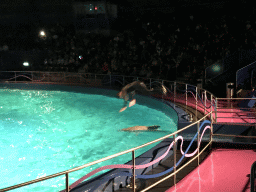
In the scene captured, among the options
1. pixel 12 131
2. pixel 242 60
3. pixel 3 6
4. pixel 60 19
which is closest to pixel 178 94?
pixel 242 60

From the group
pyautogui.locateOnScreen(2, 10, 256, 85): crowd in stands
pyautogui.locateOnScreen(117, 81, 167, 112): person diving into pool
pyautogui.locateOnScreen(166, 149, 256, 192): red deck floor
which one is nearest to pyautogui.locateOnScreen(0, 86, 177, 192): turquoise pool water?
pyautogui.locateOnScreen(117, 81, 167, 112): person diving into pool

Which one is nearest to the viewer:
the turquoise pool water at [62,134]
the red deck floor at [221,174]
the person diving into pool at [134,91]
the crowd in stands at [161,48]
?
the red deck floor at [221,174]

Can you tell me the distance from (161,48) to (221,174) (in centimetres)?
1276

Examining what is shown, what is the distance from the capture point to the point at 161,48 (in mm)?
16891

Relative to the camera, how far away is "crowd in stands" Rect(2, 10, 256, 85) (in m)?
14.8

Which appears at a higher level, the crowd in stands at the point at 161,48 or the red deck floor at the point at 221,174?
the crowd in stands at the point at 161,48

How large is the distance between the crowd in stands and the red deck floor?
30.1 ft

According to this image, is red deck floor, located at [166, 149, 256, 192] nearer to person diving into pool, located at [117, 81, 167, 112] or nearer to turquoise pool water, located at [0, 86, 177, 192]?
turquoise pool water, located at [0, 86, 177, 192]

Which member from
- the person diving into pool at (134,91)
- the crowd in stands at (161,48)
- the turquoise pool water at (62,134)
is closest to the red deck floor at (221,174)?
the turquoise pool water at (62,134)

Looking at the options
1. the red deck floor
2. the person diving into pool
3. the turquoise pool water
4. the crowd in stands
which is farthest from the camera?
the crowd in stands

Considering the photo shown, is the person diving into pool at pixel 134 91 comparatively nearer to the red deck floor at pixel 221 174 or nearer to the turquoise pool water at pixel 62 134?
the turquoise pool water at pixel 62 134

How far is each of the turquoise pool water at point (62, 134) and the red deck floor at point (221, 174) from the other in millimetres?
2848

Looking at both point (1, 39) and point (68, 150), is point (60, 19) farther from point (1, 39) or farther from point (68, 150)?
point (68, 150)

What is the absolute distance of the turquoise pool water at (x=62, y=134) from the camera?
707cm
